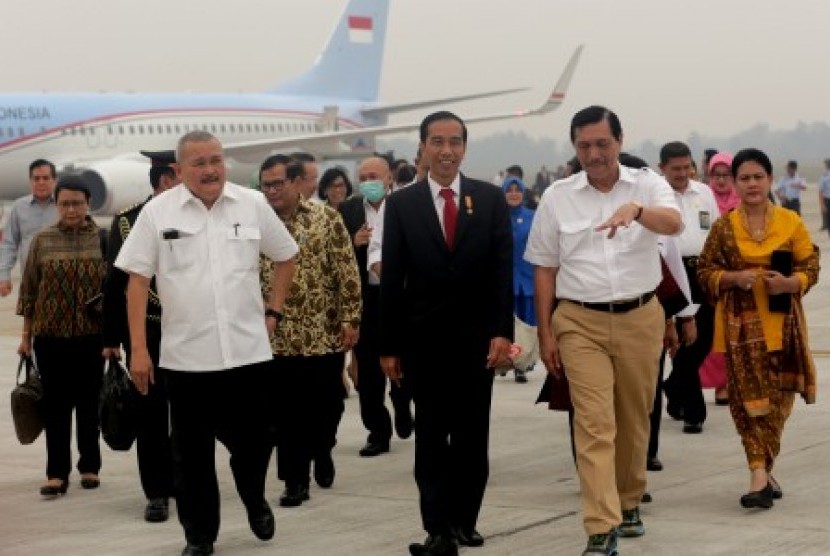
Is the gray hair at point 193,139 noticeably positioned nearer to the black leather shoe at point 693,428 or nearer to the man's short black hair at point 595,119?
the man's short black hair at point 595,119

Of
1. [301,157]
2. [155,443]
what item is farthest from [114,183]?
[155,443]

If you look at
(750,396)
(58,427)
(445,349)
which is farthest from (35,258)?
(750,396)

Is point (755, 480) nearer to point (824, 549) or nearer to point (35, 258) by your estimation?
point (824, 549)

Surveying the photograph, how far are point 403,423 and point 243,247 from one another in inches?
132

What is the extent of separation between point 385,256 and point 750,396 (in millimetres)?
1863

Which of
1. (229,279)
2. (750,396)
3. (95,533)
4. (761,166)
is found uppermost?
(761,166)

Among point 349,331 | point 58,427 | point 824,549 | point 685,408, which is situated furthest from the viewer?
point 685,408

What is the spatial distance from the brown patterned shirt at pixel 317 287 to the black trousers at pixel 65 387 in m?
1.04

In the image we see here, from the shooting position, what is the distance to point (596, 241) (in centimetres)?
644

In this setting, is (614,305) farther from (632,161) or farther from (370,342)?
(370,342)

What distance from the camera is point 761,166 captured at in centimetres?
741

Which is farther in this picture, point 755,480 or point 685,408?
point 685,408

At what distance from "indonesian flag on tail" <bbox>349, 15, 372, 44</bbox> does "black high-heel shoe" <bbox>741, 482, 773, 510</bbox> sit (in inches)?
1934

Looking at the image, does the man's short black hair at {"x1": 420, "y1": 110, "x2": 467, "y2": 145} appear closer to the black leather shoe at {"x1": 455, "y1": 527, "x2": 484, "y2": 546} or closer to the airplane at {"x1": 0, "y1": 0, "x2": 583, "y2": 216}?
the black leather shoe at {"x1": 455, "y1": 527, "x2": 484, "y2": 546}
